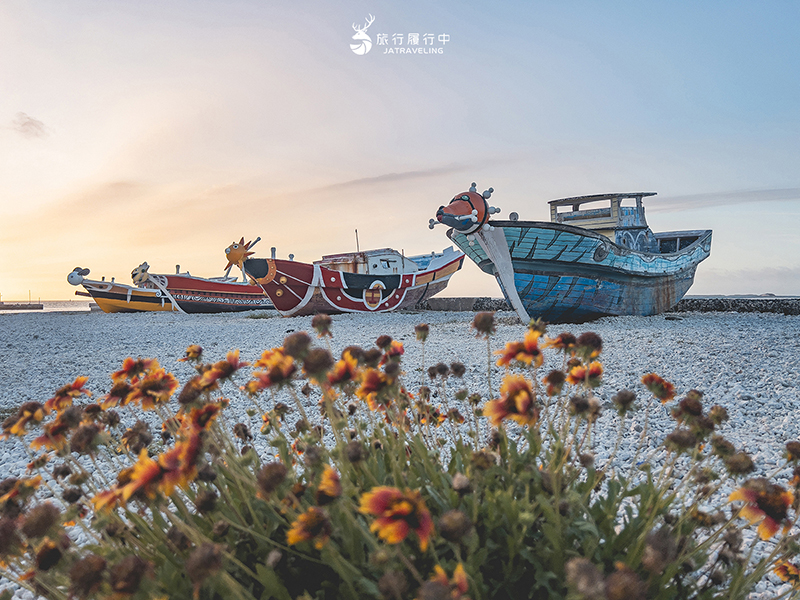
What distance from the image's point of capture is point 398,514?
0.75m

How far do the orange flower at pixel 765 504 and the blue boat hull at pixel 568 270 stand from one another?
28.3 ft

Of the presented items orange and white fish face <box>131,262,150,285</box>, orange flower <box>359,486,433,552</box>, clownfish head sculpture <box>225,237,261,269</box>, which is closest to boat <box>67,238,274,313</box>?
orange and white fish face <box>131,262,150,285</box>

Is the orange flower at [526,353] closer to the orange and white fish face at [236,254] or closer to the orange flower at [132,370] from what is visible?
the orange flower at [132,370]

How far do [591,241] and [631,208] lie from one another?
3865 millimetres

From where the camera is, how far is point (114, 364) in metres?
7.16

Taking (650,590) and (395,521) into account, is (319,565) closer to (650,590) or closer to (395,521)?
(395,521)

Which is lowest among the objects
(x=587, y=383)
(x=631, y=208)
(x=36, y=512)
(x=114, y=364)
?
(x=114, y=364)

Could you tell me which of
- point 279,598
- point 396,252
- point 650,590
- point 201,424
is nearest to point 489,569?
point 650,590

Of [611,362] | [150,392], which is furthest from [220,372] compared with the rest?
[611,362]

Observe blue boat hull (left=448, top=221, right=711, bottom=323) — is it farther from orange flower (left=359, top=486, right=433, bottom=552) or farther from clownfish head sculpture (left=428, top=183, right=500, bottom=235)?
orange flower (left=359, top=486, right=433, bottom=552)

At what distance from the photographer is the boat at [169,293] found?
20891 mm

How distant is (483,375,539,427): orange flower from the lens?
1000mm

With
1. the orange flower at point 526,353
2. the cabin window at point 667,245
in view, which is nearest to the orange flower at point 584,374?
the orange flower at point 526,353

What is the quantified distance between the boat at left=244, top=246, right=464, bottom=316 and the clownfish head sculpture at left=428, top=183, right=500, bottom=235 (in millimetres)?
7609
